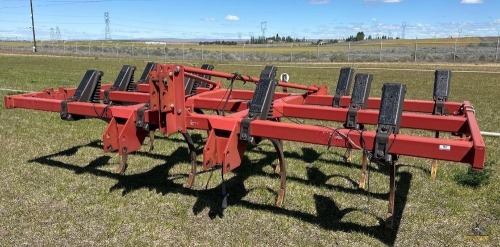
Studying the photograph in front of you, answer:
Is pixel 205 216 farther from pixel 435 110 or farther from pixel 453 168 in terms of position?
pixel 453 168

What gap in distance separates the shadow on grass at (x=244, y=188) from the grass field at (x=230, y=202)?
12 mm

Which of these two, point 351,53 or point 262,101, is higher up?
Result: point 262,101

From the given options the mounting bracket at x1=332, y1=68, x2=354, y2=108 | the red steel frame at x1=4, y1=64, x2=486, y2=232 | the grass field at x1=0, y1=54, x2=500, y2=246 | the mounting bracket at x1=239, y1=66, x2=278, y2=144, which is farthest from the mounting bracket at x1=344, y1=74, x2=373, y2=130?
the mounting bracket at x1=239, y1=66, x2=278, y2=144

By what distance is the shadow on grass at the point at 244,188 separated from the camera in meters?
4.41

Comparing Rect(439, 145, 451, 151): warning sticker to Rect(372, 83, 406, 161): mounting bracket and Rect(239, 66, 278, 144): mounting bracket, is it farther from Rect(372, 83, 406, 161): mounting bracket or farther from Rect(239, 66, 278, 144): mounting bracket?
Rect(239, 66, 278, 144): mounting bracket

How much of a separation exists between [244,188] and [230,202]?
48cm

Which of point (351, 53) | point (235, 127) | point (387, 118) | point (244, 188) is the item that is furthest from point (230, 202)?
point (351, 53)

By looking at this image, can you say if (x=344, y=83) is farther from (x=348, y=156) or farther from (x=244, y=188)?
(x=244, y=188)

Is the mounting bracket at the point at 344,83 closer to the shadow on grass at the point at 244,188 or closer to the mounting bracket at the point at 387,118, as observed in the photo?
the shadow on grass at the point at 244,188

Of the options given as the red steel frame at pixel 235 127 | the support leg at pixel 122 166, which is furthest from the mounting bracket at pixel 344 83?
the support leg at pixel 122 166

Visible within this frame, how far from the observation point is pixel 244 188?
5320 millimetres

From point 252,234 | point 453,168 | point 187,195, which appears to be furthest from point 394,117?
point 453,168

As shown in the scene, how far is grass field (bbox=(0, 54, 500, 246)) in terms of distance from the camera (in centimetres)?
410

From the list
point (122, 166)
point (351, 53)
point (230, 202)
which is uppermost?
point (351, 53)
